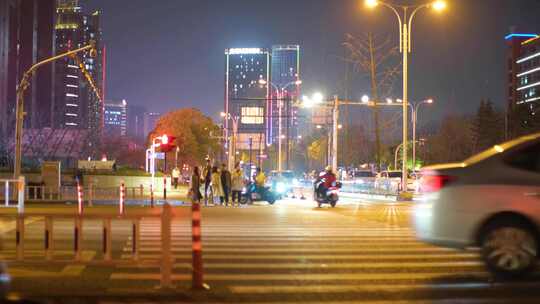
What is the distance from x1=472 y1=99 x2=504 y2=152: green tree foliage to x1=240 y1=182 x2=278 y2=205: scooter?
5573 cm

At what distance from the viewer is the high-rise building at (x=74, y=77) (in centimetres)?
14375

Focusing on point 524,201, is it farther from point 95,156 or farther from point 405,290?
point 95,156

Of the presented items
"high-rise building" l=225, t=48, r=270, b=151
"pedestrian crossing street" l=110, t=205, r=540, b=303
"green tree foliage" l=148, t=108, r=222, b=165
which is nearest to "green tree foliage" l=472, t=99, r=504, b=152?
"high-rise building" l=225, t=48, r=270, b=151

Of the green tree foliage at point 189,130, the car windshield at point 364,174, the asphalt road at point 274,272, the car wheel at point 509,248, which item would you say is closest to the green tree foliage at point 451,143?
the car windshield at point 364,174

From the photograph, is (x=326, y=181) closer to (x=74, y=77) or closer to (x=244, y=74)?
(x=244, y=74)

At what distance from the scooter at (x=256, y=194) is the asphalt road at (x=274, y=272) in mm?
16737

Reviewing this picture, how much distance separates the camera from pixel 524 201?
954 cm

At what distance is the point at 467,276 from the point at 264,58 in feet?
314

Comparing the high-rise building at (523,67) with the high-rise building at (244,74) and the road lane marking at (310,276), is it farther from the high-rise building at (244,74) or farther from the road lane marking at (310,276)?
the road lane marking at (310,276)

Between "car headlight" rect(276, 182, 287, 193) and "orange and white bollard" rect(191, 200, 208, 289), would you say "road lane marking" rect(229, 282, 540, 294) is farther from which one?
"car headlight" rect(276, 182, 287, 193)

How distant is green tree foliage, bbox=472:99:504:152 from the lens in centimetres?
8650

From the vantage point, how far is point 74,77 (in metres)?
159

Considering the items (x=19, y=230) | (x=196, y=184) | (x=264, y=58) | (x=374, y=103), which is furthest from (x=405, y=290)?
(x=264, y=58)

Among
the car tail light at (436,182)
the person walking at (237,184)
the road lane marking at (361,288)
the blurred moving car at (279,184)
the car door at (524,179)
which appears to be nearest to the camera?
the road lane marking at (361,288)
